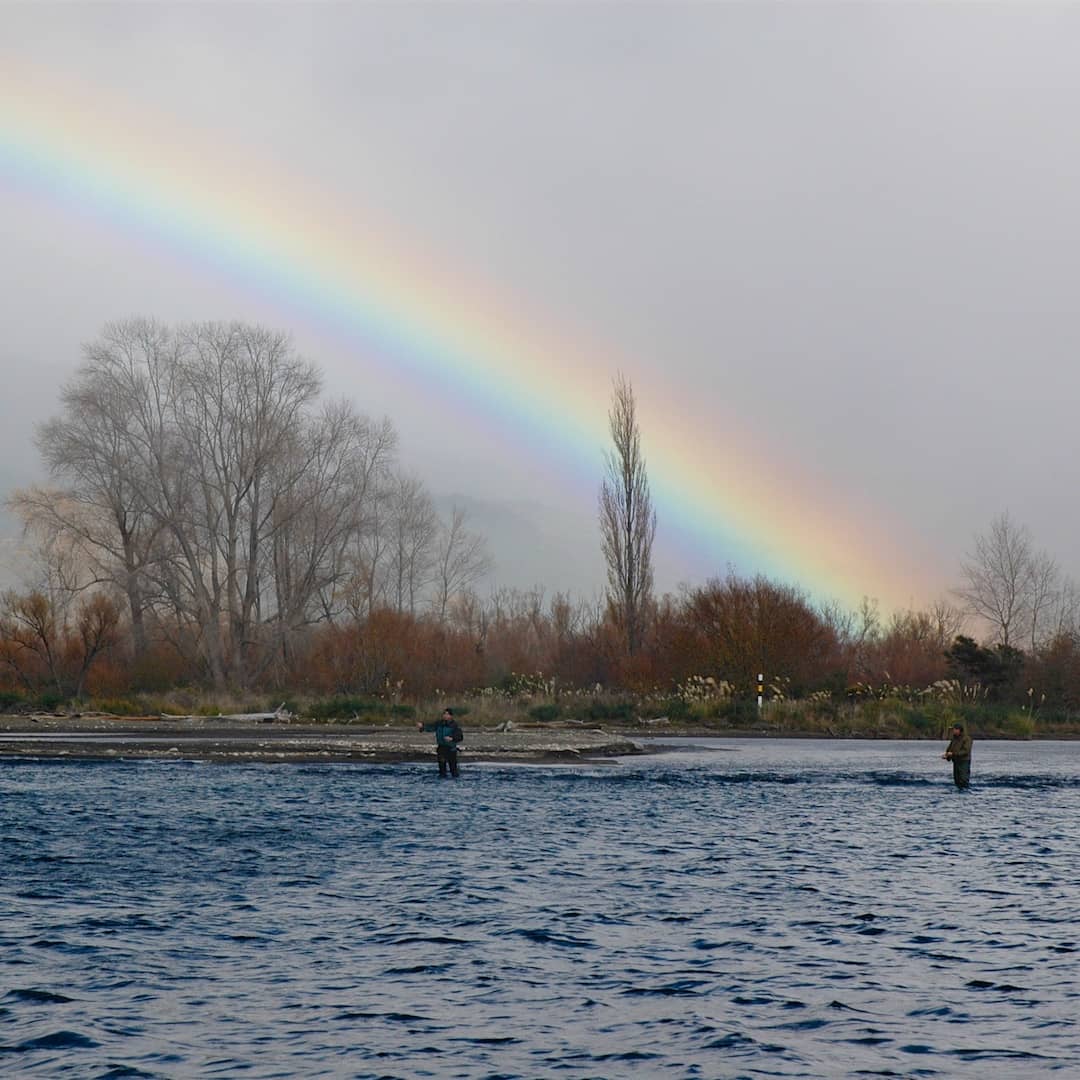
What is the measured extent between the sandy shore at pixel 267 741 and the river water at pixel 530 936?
8652 millimetres

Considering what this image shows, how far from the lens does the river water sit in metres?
11.4

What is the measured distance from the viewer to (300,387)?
238 feet

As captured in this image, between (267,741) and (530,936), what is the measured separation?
95.2 ft

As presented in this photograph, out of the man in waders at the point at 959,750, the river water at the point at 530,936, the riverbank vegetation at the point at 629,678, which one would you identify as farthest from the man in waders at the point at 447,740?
the riverbank vegetation at the point at 629,678

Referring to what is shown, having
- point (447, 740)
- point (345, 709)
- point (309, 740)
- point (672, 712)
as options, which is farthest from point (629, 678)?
point (447, 740)

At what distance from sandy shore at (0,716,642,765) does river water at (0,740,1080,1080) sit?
8.65 meters

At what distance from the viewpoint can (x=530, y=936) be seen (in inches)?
624

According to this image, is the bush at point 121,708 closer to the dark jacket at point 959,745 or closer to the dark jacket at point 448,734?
the dark jacket at point 448,734

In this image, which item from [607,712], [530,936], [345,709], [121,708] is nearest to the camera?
[530,936]

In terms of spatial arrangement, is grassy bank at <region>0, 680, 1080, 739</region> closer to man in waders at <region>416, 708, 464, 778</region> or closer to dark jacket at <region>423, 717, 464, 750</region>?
man in waders at <region>416, 708, 464, 778</region>

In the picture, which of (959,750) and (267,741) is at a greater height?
(959,750)

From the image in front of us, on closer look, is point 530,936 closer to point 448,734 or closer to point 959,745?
point 448,734

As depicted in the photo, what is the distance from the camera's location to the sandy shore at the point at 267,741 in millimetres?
39125

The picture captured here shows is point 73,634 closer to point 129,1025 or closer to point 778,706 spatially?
point 778,706
